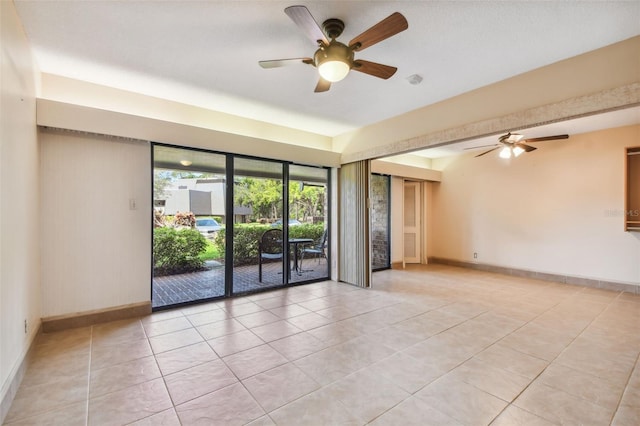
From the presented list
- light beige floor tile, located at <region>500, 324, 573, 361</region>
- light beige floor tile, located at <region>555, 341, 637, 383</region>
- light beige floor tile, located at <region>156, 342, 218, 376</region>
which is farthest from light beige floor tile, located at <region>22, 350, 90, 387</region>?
light beige floor tile, located at <region>555, 341, 637, 383</region>

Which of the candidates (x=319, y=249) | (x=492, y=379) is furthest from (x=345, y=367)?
(x=319, y=249)

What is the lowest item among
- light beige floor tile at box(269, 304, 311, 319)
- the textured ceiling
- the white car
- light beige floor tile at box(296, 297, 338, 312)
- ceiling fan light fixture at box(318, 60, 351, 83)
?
light beige floor tile at box(296, 297, 338, 312)

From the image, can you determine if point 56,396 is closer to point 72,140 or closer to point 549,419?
point 72,140

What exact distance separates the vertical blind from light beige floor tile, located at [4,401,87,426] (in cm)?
412

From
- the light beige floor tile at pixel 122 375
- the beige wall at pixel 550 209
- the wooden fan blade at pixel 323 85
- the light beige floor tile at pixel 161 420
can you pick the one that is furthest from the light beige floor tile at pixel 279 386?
the beige wall at pixel 550 209

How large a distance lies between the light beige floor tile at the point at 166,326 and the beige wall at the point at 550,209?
6.56 metres

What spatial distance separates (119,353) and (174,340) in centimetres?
48

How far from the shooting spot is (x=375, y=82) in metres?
3.47

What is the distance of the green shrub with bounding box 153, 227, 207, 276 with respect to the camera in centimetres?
413

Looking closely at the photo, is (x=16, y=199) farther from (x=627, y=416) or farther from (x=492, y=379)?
(x=627, y=416)

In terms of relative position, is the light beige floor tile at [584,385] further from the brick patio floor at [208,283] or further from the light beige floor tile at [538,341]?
the brick patio floor at [208,283]

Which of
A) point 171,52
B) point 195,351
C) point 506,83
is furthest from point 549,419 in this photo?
point 171,52

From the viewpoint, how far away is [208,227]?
14.6 ft

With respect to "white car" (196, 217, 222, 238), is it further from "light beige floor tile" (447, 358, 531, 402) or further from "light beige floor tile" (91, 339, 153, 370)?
"light beige floor tile" (447, 358, 531, 402)
